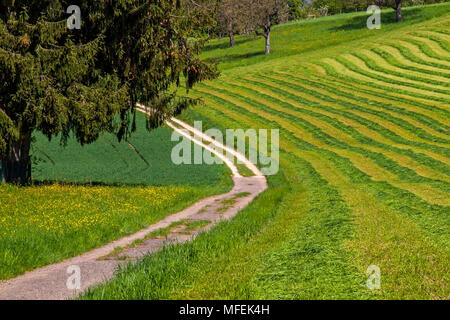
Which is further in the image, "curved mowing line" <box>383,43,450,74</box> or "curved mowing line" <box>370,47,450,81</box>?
"curved mowing line" <box>383,43,450,74</box>

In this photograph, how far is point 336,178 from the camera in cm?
2586

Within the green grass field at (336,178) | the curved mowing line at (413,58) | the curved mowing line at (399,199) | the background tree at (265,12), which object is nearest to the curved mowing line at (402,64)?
the green grass field at (336,178)

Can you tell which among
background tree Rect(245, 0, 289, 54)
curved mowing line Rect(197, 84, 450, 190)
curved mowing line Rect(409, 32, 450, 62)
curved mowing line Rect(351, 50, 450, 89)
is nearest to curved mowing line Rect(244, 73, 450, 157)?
curved mowing line Rect(197, 84, 450, 190)

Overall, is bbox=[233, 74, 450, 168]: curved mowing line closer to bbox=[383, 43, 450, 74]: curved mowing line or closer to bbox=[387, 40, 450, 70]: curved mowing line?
bbox=[383, 43, 450, 74]: curved mowing line

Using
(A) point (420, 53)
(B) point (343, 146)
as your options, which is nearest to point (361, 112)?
(B) point (343, 146)

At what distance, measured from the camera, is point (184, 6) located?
1009 inches

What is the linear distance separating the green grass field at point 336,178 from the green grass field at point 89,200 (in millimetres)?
3084

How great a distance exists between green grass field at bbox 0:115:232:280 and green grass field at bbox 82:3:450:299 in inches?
121

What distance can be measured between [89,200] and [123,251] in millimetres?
6657

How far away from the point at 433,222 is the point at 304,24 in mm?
94835

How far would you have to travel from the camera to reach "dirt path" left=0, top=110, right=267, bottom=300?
9.86m

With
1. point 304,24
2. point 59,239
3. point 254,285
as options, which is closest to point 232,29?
point 304,24

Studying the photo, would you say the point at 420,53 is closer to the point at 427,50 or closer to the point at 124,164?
the point at 427,50

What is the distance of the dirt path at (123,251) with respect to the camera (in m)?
9.86
